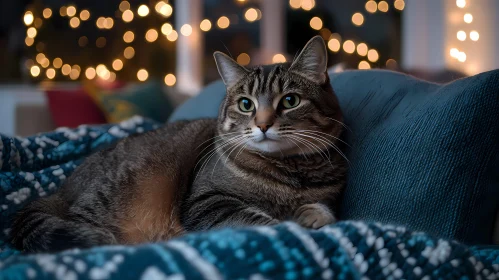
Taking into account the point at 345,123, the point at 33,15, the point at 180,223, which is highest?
the point at 33,15

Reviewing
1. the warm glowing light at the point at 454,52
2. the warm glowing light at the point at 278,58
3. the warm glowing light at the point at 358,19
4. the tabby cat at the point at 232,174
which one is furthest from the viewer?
the warm glowing light at the point at 358,19

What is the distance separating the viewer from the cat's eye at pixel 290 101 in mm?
1292

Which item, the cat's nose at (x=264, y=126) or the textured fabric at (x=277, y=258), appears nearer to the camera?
the textured fabric at (x=277, y=258)

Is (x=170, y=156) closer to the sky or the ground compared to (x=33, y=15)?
closer to the ground

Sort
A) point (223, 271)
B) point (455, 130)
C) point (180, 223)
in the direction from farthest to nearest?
point (180, 223)
point (455, 130)
point (223, 271)

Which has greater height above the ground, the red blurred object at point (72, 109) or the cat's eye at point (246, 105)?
the cat's eye at point (246, 105)

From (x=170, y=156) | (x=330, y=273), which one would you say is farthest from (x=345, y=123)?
(x=330, y=273)

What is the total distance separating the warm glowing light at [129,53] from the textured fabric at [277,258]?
12.4 ft

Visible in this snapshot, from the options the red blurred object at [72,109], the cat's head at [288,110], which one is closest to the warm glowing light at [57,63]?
the red blurred object at [72,109]

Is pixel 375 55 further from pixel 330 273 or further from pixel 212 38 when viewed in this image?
pixel 330 273

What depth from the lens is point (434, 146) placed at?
1.09 meters

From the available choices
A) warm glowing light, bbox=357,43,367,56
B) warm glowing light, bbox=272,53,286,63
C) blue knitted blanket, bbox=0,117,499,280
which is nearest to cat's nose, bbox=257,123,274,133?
blue knitted blanket, bbox=0,117,499,280

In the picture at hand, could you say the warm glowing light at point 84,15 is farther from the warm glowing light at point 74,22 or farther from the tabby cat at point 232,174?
the tabby cat at point 232,174

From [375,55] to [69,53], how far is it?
2.62 m
